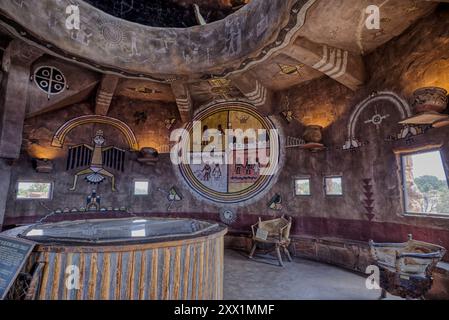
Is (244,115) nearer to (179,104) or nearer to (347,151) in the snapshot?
(179,104)

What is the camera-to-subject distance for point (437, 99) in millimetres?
4105

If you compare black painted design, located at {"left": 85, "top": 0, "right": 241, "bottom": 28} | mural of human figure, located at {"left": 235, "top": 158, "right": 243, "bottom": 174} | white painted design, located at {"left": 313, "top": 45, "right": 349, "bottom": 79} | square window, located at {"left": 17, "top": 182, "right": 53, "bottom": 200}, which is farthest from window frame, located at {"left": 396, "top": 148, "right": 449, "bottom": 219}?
square window, located at {"left": 17, "top": 182, "right": 53, "bottom": 200}

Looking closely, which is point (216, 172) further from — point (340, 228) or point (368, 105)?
point (368, 105)

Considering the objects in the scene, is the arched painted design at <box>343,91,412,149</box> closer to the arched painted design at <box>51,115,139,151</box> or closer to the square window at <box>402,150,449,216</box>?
the square window at <box>402,150,449,216</box>

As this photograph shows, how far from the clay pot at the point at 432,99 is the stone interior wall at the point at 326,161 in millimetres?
423

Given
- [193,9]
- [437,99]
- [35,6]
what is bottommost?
[437,99]

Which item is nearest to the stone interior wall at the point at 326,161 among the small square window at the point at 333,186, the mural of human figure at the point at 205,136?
the small square window at the point at 333,186

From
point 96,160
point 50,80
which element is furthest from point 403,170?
point 50,80

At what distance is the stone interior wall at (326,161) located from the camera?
4836 mm

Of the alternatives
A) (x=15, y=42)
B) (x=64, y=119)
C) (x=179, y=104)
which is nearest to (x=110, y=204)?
(x=64, y=119)

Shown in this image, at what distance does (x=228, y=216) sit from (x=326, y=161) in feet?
11.5

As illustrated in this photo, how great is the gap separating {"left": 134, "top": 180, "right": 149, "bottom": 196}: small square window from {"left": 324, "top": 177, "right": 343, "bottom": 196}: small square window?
5645mm

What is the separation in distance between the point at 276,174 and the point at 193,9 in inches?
217

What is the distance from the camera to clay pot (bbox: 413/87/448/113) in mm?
4098
